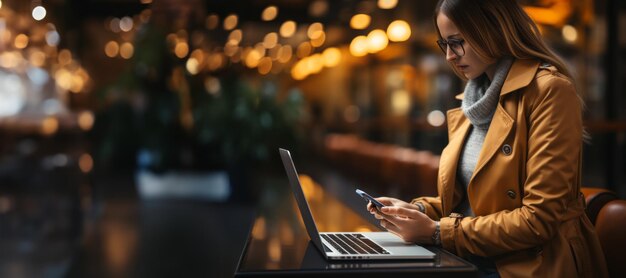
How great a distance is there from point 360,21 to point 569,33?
4832 mm

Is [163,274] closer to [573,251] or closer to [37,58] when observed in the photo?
[573,251]

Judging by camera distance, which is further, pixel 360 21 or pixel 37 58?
pixel 37 58

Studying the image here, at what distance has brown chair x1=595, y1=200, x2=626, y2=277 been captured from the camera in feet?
5.92

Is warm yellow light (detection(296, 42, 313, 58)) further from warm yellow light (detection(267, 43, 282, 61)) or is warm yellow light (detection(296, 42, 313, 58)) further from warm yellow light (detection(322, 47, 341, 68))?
warm yellow light (detection(267, 43, 282, 61))

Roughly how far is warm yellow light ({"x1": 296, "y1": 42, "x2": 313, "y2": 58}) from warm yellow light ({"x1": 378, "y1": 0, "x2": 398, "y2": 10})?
7.16 m

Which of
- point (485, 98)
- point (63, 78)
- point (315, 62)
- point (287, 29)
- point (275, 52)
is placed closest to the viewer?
point (485, 98)

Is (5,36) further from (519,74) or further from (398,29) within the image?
(519,74)

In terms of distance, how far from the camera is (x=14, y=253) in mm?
5363

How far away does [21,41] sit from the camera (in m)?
11.9

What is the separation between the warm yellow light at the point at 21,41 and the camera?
1142 cm

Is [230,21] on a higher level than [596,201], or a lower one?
higher

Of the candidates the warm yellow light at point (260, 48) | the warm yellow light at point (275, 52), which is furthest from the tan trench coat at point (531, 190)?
the warm yellow light at point (275, 52)

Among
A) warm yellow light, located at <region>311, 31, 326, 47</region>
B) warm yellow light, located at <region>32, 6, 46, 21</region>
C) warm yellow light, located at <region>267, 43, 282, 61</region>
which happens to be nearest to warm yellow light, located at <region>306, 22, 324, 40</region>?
warm yellow light, located at <region>311, 31, 326, 47</region>

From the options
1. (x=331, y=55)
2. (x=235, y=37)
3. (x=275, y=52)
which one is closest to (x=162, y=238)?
(x=235, y=37)
